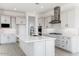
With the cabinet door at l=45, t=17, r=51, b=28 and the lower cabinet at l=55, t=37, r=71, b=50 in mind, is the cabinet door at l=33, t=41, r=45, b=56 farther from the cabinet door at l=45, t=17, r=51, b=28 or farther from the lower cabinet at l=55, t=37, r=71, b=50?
the cabinet door at l=45, t=17, r=51, b=28

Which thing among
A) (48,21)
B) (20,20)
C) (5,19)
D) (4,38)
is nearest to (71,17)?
(48,21)

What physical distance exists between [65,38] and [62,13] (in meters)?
1.86

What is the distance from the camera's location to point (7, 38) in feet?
22.7

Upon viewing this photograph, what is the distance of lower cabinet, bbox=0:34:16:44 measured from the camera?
22.1ft

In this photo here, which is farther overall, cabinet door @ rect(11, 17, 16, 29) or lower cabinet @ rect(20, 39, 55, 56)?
cabinet door @ rect(11, 17, 16, 29)

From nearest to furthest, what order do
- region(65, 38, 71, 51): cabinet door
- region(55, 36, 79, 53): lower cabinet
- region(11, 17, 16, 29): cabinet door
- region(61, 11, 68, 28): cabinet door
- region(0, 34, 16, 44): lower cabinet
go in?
region(55, 36, 79, 53): lower cabinet
region(65, 38, 71, 51): cabinet door
region(61, 11, 68, 28): cabinet door
region(0, 34, 16, 44): lower cabinet
region(11, 17, 16, 29): cabinet door

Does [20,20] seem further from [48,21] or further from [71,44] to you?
[71,44]

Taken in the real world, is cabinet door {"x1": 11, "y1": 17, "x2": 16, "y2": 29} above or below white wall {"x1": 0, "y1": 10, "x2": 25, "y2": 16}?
below

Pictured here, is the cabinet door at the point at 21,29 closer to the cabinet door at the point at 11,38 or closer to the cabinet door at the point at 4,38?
the cabinet door at the point at 11,38

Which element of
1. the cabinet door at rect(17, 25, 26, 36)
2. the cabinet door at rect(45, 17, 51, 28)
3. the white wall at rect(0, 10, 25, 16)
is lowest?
the cabinet door at rect(17, 25, 26, 36)

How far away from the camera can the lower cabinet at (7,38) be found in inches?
266

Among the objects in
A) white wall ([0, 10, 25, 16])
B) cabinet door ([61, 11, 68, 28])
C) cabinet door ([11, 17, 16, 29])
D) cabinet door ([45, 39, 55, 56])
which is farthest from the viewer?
cabinet door ([11, 17, 16, 29])

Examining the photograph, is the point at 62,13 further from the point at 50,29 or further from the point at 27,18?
the point at 27,18

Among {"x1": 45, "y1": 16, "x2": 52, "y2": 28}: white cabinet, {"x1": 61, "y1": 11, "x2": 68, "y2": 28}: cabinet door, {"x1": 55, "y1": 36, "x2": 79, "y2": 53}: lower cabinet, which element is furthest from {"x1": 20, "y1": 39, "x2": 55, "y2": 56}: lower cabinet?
{"x1": 45, "y1": 16, "x2": 52, "y2": 28}: white cabinet
